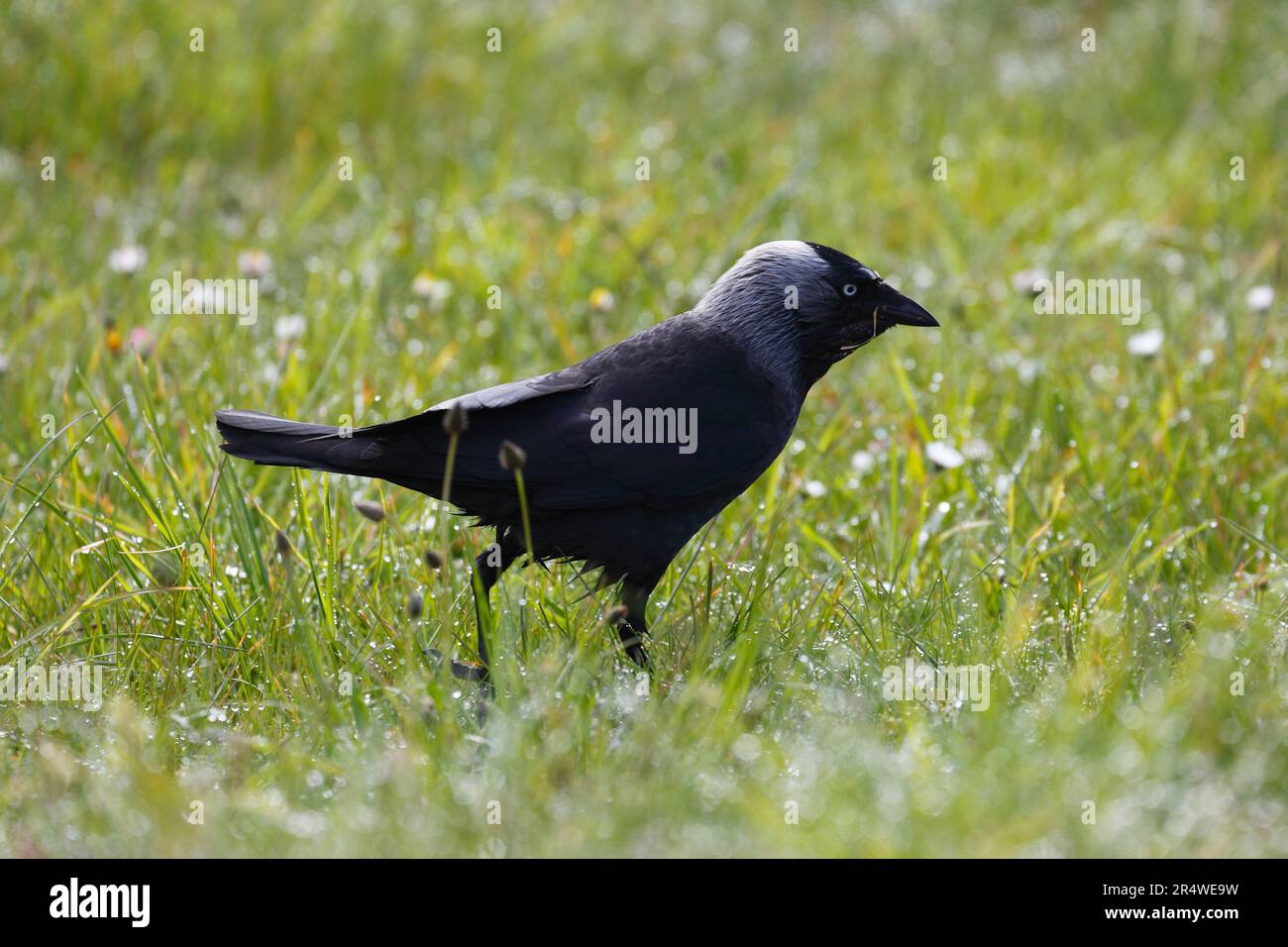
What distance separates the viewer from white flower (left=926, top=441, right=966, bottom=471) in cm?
409

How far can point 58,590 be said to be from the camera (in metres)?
3.63

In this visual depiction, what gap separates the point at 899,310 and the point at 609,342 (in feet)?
5.81

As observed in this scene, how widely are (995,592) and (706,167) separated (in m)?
3.62
